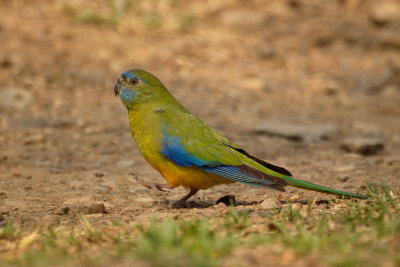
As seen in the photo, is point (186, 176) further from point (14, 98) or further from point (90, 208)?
point (14, 98)

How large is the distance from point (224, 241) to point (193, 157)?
186 centimetres

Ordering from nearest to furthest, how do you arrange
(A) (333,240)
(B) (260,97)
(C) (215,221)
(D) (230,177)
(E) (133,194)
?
(A) (333,240)
(C) (215,221)
(D) (230,177)
(E) (133,194)
(B) (260,97)

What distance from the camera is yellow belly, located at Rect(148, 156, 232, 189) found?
5.52 m

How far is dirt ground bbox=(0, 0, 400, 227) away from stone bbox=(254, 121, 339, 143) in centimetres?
2

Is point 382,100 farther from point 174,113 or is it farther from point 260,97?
point 174,113

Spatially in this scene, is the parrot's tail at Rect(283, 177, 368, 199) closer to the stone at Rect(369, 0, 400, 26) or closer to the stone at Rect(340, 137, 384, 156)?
the stone at Rect(340, 137, 384, 156)

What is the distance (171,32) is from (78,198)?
6.90m

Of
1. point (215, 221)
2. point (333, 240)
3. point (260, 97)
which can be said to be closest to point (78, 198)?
point (215, 221)

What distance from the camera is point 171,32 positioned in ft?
40.4

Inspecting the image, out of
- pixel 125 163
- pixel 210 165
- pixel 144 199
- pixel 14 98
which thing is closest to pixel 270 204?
pixel 210 165

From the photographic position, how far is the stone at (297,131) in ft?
29.0

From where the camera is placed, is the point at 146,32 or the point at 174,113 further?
the point at 146,32

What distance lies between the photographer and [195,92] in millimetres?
10617

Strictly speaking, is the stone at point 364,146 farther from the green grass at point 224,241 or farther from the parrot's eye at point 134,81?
the green grass at point 224,241
